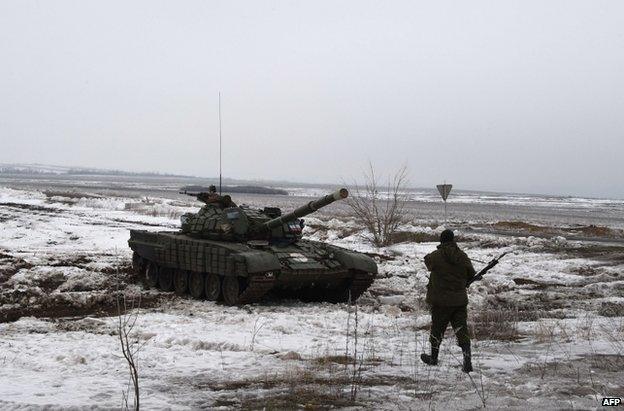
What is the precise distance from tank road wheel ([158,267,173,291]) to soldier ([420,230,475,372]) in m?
9.29

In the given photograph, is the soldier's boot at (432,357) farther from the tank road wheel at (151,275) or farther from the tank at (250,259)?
the tank road wheel at (151,275)

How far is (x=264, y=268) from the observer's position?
1285cm

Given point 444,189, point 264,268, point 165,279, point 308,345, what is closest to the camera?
point 308,345

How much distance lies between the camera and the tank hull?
516 inches

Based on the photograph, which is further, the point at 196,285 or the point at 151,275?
the point at 151,275

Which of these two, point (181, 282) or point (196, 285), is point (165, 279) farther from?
point (196, 285)

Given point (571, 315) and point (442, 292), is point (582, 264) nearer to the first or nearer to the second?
point (571, 315)

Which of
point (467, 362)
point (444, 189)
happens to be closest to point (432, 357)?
point (467, 362)

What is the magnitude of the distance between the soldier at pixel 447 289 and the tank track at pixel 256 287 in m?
5.12

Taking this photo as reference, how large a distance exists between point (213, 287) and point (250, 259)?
1.98 metres

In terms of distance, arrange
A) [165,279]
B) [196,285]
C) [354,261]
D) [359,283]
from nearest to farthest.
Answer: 1. [354,261]
2. [359,283]
3. [196,285]
4. [165,279]

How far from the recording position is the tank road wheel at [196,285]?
14984mm

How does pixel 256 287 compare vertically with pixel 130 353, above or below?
below

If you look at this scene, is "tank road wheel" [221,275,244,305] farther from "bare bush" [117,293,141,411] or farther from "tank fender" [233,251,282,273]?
"bare bush" [117,293,141,411]
